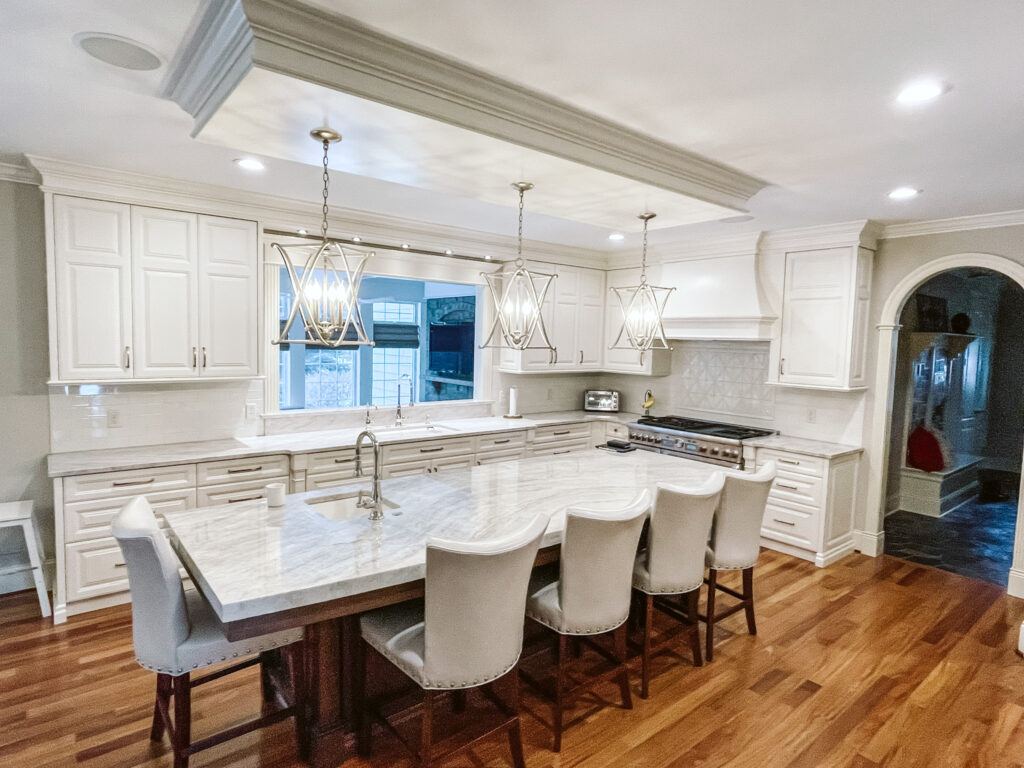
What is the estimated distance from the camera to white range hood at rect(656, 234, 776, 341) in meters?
4.88

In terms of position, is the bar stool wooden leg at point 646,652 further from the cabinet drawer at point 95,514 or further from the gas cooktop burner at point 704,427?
the cabinet drawer at point 95,514

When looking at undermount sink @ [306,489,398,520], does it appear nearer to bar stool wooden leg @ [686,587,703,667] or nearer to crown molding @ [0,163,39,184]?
bar stool wooden leg @ [686,587,703,667]

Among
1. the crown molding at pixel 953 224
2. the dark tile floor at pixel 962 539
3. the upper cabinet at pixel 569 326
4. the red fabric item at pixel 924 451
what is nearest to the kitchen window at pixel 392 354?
the upper cabinet at pixel 569 326

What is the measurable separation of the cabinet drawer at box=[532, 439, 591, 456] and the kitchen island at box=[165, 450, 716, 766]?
7.23 ft

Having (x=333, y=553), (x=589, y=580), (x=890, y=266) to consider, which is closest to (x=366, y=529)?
(x=333, y=553)

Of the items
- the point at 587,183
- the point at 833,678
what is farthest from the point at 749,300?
the point at 833,678

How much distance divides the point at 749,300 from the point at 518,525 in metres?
3.35

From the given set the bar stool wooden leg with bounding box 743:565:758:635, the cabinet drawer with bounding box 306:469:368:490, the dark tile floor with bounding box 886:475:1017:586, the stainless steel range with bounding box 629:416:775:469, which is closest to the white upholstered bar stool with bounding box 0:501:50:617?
the cabinet drawer with bounding box 306:469:368:490

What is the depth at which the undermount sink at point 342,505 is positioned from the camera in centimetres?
274

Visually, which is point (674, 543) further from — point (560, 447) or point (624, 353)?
point (624, 353)

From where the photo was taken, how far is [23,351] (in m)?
3.58

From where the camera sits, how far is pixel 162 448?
3871mm

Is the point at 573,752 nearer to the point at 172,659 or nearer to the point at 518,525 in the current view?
the point at 518,525

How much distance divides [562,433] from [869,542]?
106 inches
